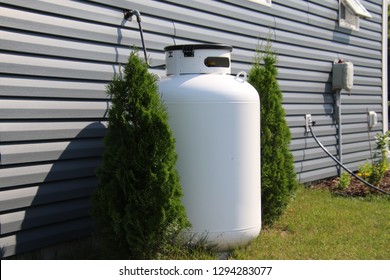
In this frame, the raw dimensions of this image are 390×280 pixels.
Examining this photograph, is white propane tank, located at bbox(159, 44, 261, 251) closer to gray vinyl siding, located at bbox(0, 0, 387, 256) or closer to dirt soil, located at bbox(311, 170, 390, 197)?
gray vinyl siding, located at bbox(0, 0, 387, 256)

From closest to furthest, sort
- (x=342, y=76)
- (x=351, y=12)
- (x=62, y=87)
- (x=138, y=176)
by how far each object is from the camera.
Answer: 1. (x=138, y=176)
2. (x=62, y=87)
3. (x=342, y=76)
4. (x=351, y=12)

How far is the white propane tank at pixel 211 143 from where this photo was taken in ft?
13.1

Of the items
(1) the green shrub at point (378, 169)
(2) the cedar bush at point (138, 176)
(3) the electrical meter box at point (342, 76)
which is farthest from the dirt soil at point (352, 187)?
(2) the cedar bush at point (138, 176)

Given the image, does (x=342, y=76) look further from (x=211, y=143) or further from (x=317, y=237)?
(x=211, y=143)

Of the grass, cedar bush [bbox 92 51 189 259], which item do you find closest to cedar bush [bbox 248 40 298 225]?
the grass

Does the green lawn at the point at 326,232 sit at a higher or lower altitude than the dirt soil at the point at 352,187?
higher

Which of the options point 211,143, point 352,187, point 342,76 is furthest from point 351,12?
point 211,143

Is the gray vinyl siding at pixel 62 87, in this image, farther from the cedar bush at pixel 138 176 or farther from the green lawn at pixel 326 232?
the green lawn at pixel 326 232

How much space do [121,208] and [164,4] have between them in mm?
2153

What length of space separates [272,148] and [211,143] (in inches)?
53.9

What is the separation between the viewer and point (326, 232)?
16.6 ft

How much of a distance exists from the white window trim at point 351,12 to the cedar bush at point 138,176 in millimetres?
5179

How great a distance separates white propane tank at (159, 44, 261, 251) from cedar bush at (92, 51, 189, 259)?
0.24m

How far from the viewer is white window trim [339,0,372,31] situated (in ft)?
26.5
